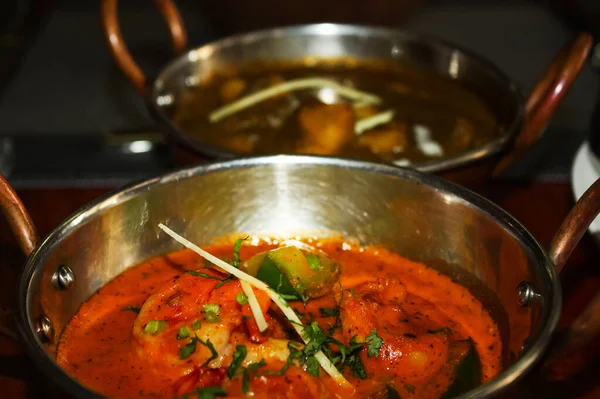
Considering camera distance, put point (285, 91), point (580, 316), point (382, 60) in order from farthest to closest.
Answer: point (382, 60), point (285, 91), point (580, 316)

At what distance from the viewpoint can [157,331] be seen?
163cm

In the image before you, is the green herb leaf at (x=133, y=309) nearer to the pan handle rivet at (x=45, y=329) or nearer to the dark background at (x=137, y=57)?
the pan handle rivet at (x=45, y=329)

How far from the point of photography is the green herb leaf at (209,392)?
147 centimetres

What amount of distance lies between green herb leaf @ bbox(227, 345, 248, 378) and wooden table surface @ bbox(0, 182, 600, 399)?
34 centimetres

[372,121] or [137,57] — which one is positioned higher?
[137,57]

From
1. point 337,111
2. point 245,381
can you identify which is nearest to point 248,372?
point 245,381

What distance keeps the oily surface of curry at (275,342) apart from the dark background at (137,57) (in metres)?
1.26

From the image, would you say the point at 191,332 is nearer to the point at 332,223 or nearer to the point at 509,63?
the point at 332,223

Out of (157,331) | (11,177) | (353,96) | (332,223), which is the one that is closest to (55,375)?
(157,331)

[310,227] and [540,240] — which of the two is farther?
[540,240]

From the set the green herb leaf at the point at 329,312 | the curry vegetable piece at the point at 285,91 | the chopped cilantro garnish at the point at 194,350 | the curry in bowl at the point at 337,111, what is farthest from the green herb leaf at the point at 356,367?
the curry vegetable piece at the point at 285,91

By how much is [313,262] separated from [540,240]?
103 cm

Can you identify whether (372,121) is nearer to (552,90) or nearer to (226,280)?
(552,90)

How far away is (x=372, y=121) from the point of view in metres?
2.86
